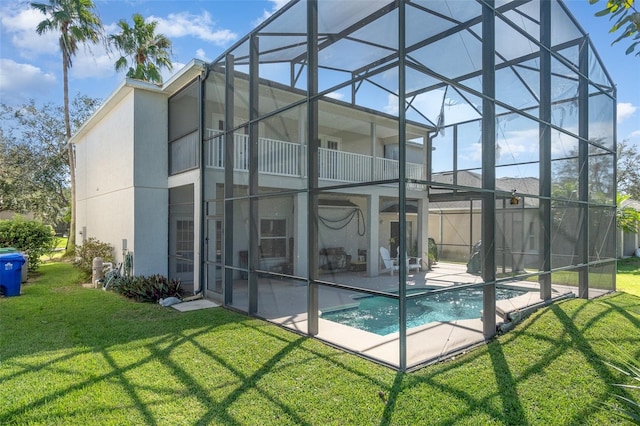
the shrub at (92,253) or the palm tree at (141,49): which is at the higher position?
the palm tree at (141,49)

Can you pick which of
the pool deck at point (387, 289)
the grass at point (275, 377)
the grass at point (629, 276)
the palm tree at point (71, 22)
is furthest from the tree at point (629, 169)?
the palm tree at point (71, 22)

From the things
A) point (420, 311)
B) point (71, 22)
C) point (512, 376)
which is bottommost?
point (512, 376)

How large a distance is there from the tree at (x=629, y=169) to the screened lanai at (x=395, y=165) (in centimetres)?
2547

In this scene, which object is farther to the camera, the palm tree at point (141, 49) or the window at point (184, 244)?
the palm tree at point (141, 49)

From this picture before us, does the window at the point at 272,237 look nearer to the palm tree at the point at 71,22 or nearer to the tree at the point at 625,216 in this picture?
the palm tree at the point at 71,22

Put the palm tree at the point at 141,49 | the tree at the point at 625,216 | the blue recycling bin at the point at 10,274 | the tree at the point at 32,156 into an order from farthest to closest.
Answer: the tree at the point at 32,156, the tree at the point at 625,216, the palm tree at the point at 141,49, the blue recycling bin at the point at 10,274

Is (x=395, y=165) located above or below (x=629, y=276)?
above

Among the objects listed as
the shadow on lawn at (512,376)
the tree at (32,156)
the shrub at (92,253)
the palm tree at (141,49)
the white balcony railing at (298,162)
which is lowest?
the shadow on lawn at (512,376)

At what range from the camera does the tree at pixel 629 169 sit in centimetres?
2830

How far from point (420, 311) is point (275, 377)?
2.59 metres

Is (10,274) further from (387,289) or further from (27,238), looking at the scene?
(387,289)

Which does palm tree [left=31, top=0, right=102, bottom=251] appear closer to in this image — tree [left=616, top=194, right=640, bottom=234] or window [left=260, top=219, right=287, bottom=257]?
window [left=260, top=219, right=287, bottom=257]

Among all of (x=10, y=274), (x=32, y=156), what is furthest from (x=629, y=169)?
(x=32, y=156)

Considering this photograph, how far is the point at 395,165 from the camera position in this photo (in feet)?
18.8
